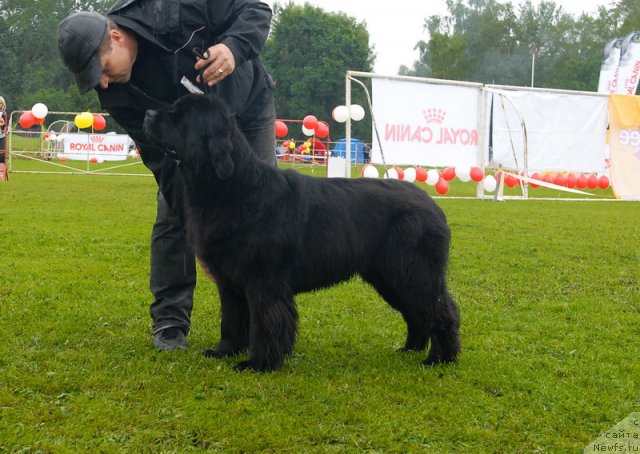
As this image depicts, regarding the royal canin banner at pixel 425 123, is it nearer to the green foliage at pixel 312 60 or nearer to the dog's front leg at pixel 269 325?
the dog's front leg at pixel 269 325

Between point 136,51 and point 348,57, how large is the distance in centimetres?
6462

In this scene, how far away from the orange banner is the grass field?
9.75 meters

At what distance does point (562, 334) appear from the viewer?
4324mm

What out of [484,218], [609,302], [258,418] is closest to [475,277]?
[609,302]

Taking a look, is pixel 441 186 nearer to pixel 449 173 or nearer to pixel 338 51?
pixel 449 173

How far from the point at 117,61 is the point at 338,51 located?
64066 millimetres

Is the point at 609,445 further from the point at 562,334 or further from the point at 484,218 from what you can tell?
the point at 484,218

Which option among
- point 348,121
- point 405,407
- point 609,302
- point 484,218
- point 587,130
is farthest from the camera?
point 587,130

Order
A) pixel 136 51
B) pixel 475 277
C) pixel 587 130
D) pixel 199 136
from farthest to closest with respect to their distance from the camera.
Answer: pixel 587 130
pixel 475 277
pixel 136 51
pixel 199 136

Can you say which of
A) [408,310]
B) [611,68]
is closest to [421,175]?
[408,310]

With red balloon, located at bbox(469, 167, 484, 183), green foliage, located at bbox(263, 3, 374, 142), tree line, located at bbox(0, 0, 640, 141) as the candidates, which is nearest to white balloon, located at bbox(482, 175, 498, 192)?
red balloon, located at bbox(469, 167, 484, 183)

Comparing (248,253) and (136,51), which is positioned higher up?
(136,51)

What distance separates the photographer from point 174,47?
357 centimetres

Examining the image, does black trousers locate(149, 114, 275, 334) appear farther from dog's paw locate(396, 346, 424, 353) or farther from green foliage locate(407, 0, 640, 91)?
green foliage locate(407, 0, 640, 91)
